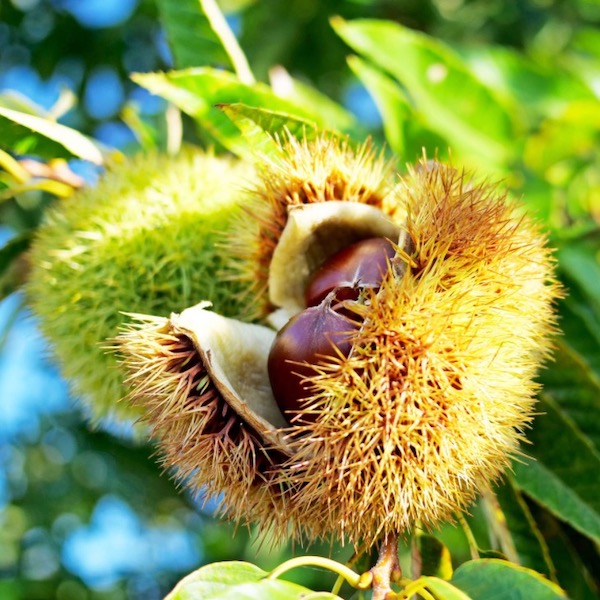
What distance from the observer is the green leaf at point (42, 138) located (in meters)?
1.31

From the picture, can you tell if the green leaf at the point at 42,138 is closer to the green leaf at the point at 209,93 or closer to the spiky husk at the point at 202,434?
the green leaf at the point at 209,93

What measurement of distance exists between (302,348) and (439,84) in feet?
3.51

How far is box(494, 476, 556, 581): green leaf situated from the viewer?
4.12 feet

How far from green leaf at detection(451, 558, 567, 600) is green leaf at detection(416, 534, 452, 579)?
16 cm

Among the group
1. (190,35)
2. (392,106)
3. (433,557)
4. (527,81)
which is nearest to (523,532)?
(433,557)

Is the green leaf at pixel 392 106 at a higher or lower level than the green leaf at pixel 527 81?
lower

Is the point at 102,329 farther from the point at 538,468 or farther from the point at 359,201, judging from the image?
the point at 538,468

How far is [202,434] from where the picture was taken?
996 mm

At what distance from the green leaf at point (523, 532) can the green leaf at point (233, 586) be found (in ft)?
1.64

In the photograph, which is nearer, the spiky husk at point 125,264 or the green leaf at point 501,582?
the green leaf at point 501,582

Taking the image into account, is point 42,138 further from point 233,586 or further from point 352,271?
point 233,586

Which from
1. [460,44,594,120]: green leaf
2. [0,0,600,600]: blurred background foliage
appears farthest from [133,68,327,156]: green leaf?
[460,44,594,120]: green leaf

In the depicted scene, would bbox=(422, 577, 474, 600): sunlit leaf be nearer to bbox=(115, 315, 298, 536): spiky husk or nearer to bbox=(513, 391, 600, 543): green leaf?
bbox=(115, 315, 298, 536): spiky husk

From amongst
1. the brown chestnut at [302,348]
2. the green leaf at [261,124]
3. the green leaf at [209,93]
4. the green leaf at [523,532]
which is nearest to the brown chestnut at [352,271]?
the brown chestnut at [302,348]
